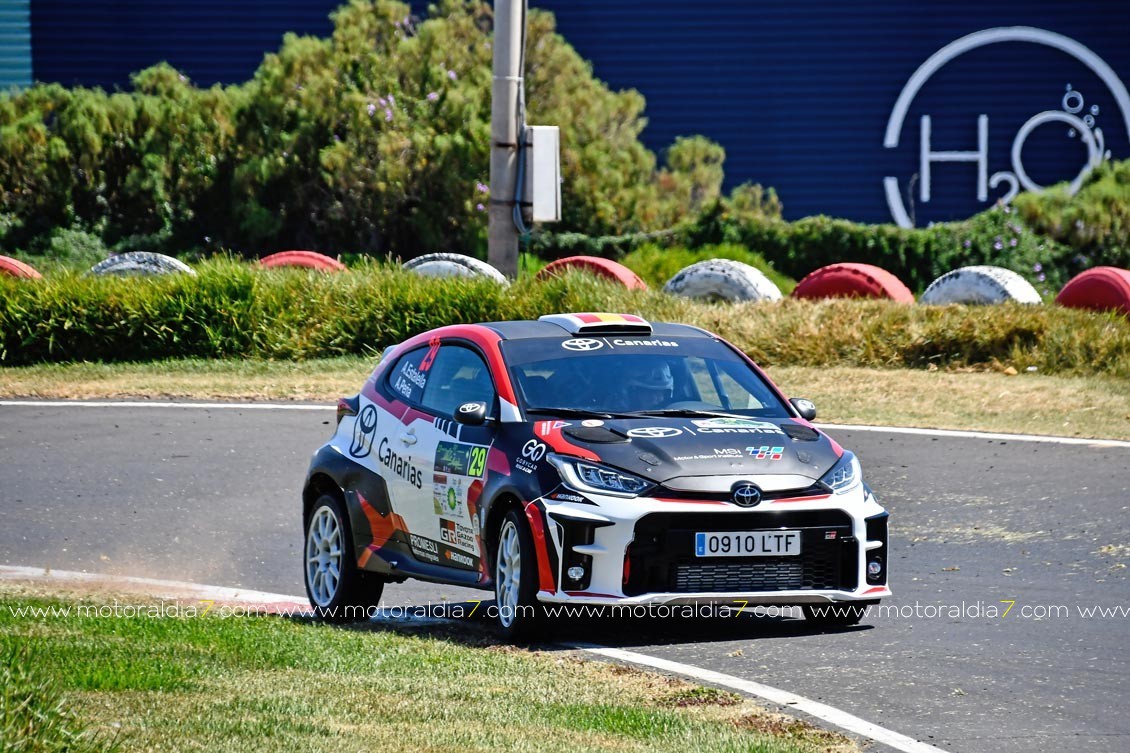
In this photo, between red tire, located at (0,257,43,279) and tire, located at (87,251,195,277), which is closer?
red tire, located at (0,257,43,279)

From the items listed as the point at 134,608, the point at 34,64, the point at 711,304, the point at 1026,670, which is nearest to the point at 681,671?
the point at 1026,670

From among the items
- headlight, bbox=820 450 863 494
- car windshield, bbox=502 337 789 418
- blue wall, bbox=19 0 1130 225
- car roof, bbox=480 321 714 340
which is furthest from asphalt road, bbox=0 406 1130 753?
blue wall, bbox=19 0 1130 225

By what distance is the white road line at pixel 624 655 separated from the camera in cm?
652

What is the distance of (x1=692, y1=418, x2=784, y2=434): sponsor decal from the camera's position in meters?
8.73

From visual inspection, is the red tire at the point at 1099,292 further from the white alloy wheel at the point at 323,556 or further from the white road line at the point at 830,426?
the white alloy wheel at the point at 323,556

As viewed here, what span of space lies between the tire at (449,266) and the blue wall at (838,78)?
13.6 metres

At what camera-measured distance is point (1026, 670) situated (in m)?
7.67

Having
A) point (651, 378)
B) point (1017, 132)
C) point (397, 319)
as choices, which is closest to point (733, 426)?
point (651, 378)

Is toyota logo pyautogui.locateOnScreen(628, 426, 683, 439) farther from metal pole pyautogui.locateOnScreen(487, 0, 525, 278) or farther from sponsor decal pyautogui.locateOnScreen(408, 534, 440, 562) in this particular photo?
metal pole pyautogui.locateOnScreen(487, 0, 525, 278)

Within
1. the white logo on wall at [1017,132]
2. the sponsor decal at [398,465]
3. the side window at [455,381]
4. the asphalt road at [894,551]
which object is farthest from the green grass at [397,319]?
the white logo on wall at [1017,132]

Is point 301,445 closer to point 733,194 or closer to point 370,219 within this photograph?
point 370,219

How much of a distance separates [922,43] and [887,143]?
2.06m

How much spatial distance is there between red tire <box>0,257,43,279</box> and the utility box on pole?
19.3 feet

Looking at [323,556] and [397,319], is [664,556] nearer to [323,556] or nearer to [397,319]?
[323,556]
